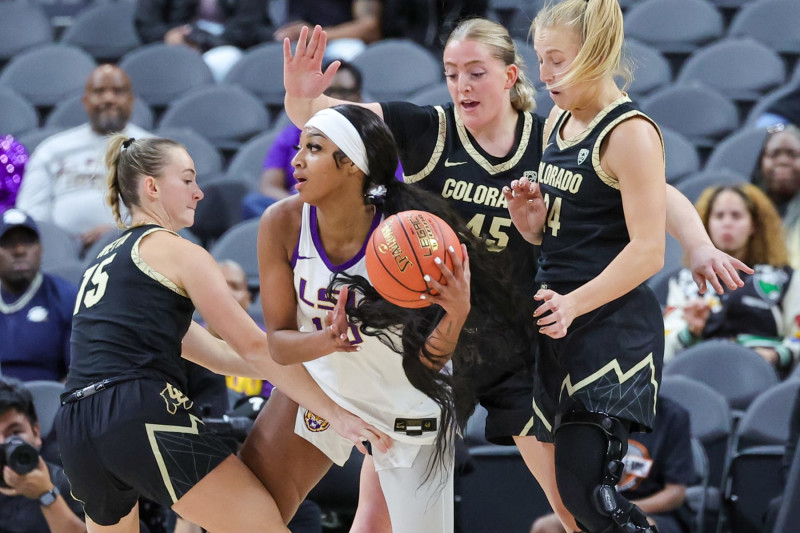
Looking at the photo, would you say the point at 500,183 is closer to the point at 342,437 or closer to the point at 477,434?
the point at 342,437

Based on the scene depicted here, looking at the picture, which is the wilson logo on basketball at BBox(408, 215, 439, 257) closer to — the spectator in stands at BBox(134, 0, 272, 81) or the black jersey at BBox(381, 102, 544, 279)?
the black jersey at BBox(381, 102, 544, 279)

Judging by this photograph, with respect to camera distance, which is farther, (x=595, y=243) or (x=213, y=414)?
(x=213, y=414)

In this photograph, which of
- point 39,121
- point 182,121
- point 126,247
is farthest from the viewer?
point 39,121

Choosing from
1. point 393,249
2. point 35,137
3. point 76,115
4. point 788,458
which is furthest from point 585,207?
point 76,115

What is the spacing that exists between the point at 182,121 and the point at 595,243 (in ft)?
17.5

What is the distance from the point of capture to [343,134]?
346 centimetres

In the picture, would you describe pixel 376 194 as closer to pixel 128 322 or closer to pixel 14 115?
pixel 128 322

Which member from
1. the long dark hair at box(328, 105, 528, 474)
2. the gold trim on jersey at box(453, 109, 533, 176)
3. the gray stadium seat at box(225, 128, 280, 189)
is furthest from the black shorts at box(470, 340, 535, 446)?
the gray stadium seat at box(225, 128, 280, 189)

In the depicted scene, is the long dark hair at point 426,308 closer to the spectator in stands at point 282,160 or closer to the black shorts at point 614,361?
the black shorts at point 614,361

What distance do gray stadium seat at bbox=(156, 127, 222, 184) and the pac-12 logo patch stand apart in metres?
3.98

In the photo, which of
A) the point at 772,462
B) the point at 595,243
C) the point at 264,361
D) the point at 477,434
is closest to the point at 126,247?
the point at 264,361

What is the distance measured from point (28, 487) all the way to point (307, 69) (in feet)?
6.78

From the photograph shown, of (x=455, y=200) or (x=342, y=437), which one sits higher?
(x=455, y=200)

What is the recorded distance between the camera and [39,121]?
29.1 ft
